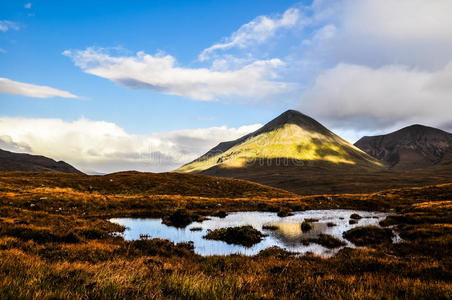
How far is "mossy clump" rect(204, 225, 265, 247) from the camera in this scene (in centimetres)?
1625

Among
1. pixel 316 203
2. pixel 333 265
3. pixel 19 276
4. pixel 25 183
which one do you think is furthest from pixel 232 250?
pixel 25 183

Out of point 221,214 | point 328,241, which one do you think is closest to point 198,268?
point 328,241

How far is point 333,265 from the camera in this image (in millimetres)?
10891

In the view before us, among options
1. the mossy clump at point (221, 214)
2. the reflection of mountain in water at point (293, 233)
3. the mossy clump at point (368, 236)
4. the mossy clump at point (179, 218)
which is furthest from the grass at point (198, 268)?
the mossy clump at point (221, 214)

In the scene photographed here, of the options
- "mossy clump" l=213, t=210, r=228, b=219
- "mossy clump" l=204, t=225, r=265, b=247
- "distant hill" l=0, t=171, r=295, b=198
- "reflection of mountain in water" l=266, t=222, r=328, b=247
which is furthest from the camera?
"distant hill" l=0, t=171, r=295, b=198

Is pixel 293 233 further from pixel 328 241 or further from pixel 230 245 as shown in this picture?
pixel 230 245

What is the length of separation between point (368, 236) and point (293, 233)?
5.07 meters

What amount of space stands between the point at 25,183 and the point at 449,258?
60.7 m

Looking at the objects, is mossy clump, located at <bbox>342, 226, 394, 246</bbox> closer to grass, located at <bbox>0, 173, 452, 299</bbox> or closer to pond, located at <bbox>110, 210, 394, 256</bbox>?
pond, located at <bbox>110, 210, 394, 256</bbox>

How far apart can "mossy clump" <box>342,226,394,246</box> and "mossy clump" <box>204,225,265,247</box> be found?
243 inches

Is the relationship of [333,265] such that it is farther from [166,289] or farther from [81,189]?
[81,189]

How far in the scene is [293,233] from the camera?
1878 centimetres

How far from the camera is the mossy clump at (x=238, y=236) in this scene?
1625 centimetres

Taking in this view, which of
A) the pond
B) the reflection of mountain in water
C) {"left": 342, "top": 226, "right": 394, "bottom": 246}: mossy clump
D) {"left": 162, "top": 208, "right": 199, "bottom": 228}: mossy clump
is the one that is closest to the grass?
{"left": 342, "top": 226, "right": 394, "bottom": 246}: mossy clump
